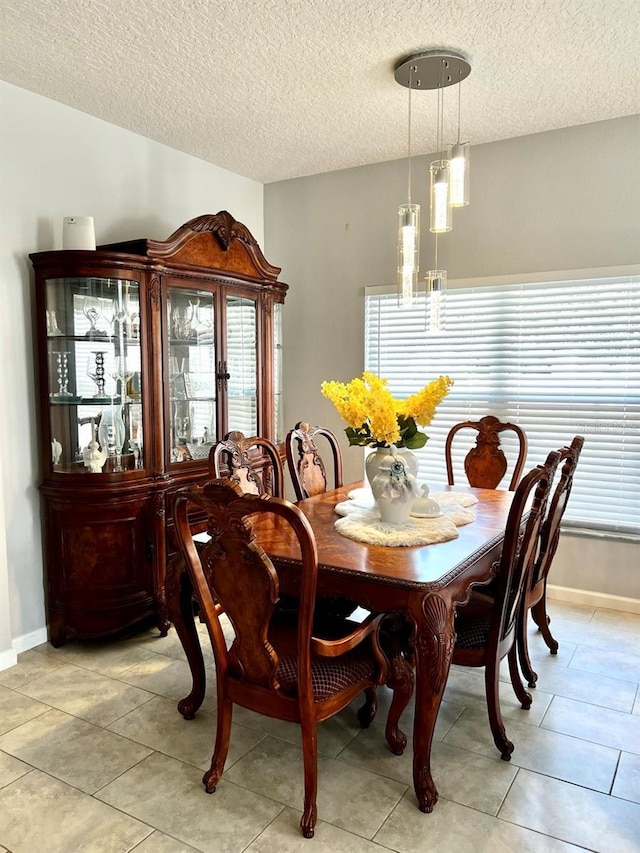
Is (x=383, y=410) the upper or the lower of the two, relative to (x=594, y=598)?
upper

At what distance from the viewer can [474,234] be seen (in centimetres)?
399

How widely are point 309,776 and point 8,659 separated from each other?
1.84 meters

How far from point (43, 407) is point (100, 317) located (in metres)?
0.54

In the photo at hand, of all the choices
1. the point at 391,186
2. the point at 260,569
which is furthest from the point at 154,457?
the point at 391,186

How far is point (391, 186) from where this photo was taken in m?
4.27

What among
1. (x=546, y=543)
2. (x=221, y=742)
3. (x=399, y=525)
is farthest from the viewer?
(x=546, y=543)

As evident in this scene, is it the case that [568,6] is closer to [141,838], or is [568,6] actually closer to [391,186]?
[391,186]

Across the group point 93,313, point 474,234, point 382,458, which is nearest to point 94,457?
point 93,313

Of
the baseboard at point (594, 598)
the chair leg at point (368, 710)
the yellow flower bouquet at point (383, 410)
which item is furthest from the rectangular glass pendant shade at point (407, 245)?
the baseboard at point (594, 598)

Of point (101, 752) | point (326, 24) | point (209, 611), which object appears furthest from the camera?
point (326, 24)

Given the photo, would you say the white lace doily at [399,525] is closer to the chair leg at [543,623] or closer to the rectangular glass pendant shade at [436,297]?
the chair leg at [543,623]

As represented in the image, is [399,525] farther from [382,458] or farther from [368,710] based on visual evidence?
[368,710]

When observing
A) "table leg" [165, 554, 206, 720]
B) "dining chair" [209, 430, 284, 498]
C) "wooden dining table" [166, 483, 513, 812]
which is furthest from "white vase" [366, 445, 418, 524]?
"table leg" [165, 554, 206, 720]

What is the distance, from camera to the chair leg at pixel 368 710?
2.47m
